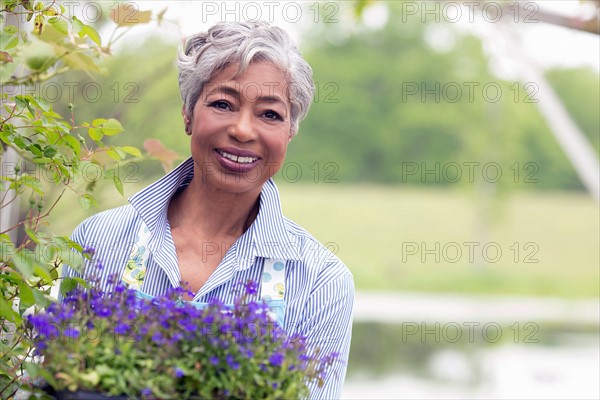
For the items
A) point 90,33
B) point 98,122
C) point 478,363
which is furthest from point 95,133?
point 478,363

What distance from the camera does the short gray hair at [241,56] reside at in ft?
5.38

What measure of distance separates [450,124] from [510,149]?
310 inches

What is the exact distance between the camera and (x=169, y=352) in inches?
43.6

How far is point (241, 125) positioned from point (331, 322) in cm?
41

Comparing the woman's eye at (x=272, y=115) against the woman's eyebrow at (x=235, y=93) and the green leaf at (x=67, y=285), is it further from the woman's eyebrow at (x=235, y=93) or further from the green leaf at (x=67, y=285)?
the green leaf at (x=67, y=285)

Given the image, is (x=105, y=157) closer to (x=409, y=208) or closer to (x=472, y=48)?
Result: (x=409, y=208)

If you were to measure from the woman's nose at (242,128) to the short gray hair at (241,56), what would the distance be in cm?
8

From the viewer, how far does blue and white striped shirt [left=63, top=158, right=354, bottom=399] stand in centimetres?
163

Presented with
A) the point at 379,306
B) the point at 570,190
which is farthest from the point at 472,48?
the point at 379,306

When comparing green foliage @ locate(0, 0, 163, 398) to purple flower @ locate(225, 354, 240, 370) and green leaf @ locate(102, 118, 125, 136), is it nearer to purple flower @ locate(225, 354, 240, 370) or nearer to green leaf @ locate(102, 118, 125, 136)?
green leaf @ locate(102, 118, 125, 136)

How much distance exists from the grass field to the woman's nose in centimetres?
1425

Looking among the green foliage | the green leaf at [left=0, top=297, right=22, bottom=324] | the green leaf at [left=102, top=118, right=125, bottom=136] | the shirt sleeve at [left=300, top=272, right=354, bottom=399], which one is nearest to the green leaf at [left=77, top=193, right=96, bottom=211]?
the green foliage

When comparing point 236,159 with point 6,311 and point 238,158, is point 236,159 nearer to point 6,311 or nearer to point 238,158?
point 238,158

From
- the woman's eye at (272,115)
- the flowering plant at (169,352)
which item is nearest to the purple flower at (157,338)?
the flowering plant at (169,352)
